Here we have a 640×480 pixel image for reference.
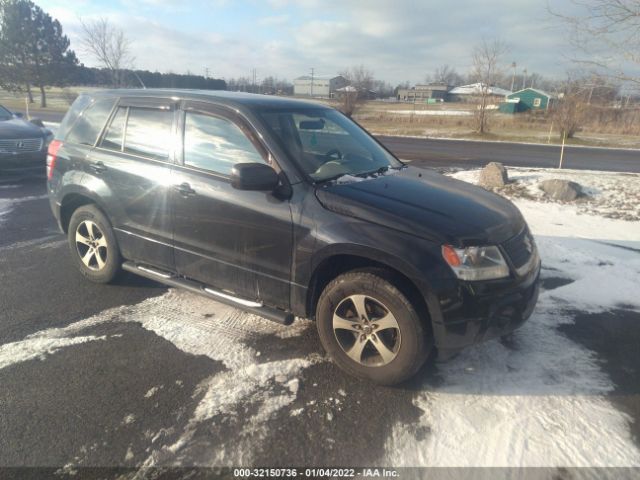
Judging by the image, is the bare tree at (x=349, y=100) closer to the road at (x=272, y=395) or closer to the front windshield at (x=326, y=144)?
the front windshield at (x=326, y=144)

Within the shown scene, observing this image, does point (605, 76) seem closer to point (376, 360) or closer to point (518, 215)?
point (518, 215)

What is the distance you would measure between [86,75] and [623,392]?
2282 inches

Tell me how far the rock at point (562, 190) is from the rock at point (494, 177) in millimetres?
892

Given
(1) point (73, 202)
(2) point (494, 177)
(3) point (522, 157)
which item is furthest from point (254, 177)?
(3) point (522, 157)

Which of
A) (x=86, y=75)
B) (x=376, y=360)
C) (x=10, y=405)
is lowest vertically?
(x=10, y=405)

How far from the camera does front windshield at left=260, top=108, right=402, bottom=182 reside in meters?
3.27

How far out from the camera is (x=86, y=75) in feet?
160

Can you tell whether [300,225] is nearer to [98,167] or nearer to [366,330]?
[366,330]

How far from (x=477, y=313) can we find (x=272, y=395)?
4.67 ft

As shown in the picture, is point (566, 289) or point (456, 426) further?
point (566, 289)

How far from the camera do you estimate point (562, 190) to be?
849cm

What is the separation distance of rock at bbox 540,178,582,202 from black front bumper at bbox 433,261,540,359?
6720 mm

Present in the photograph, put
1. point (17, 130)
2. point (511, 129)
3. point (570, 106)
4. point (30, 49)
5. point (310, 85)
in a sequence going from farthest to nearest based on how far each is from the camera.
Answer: point (310, 85) → point (30, 49) → point (511, 129) → point (570, 106) → point (17, 130)

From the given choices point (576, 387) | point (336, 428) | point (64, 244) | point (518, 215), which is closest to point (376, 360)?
point (336, 428)
